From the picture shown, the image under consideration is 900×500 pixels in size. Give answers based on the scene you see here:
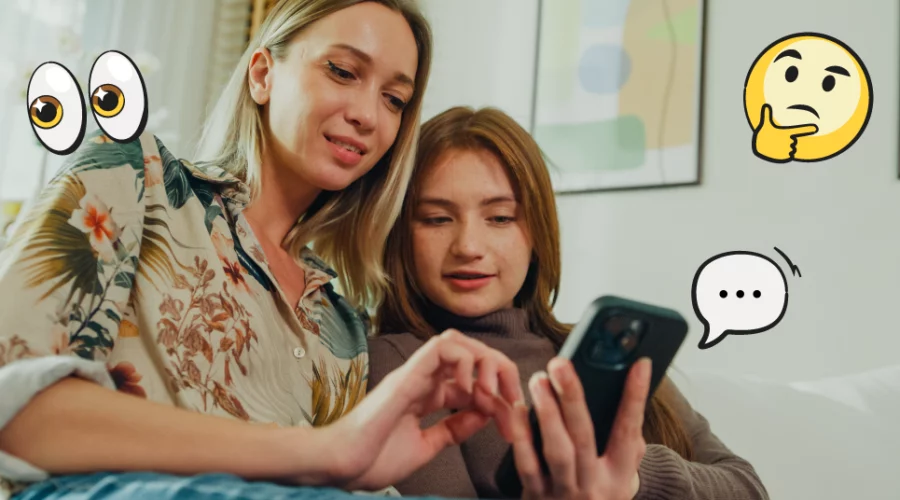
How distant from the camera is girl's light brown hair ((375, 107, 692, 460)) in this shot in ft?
3.70

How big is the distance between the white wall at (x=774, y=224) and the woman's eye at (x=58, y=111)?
3.96 feet

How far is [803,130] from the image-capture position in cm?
154

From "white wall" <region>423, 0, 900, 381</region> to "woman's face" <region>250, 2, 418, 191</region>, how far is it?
931 mm

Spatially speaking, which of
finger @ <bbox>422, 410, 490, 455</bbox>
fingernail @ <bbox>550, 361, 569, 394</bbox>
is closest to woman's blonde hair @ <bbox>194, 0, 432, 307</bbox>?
finger @ <bbox>422, 410, 490, 455</bbox>

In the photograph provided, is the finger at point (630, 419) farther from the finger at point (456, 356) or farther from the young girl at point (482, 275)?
the young girl at point (482, 275)

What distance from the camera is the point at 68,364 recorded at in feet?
1.80

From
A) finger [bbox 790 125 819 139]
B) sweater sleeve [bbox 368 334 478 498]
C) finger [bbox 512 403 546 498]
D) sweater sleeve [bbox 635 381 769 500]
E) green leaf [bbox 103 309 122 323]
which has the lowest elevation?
sweater sleeve [bbox 368 334 478 498]

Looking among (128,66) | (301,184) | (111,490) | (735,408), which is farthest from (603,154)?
Answer: (111,490)

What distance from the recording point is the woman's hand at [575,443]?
58 cm

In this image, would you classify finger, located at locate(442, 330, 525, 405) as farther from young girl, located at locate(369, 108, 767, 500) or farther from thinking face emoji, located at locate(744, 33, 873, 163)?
thinking face emoji, located at locate(744, 33, 873, 163)

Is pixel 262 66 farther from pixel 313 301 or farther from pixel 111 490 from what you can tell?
pixel 111 490

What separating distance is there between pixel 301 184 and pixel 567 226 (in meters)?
0.99

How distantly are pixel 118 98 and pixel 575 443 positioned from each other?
0.68m

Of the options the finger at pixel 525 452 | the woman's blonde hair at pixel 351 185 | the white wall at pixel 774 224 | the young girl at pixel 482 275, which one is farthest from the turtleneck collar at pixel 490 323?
the white wall at pixel 774 224
